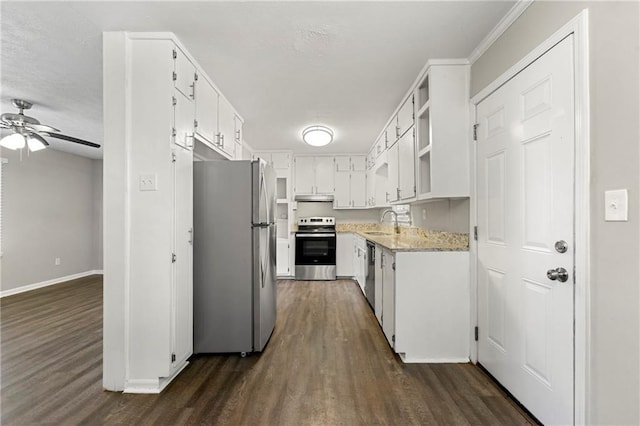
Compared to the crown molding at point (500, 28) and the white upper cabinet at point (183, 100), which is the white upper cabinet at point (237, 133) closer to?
the white upper cabinet at point (183, 100)

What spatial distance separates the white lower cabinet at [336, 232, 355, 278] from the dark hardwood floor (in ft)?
8.19

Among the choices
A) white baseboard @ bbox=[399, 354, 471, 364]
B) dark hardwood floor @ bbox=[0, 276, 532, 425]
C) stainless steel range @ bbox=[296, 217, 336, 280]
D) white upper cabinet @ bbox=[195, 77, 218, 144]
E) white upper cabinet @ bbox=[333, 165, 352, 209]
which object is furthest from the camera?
white upper cabinet @ bbox=[333, 165, 352, 209]

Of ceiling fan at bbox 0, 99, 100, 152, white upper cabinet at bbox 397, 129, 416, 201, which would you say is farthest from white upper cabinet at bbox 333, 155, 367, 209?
ceiling fan at bbox 0, 99, 100, 152

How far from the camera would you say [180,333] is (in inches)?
87.4

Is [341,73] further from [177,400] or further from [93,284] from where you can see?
[93,284]

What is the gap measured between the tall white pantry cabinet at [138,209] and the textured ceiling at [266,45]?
24 centimetres

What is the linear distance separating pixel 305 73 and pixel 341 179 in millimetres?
3394

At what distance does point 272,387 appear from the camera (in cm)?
203

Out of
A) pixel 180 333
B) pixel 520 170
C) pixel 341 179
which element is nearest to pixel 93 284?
pixel 180 333

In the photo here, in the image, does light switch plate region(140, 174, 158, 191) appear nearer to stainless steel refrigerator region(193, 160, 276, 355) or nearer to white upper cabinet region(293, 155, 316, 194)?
stainless steel refrigerator region(193, 160, 276, 355)

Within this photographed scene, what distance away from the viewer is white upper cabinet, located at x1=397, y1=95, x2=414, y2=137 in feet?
9.73

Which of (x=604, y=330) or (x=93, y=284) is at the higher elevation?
(x=604, y=330)

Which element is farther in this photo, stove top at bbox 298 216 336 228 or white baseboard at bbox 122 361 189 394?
stove top at bbox 298 216 336 228

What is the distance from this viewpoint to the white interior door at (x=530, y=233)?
1.50m
